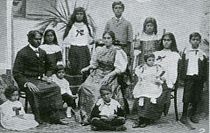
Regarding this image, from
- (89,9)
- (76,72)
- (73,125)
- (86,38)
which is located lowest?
(73,125)

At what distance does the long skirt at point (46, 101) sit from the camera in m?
3.38

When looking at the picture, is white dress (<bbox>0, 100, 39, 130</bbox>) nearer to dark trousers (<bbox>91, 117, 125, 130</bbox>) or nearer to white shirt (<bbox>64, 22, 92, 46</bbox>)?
dark trousers (<bbox>91, 117, 125, 130</bbox>)

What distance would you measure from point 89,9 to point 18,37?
0.55 m

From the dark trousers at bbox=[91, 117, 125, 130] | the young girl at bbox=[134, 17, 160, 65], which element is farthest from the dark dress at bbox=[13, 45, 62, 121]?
the young girl at bbox=[134, 17, 160, 65]

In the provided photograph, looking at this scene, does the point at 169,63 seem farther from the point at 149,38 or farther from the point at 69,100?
the point at 69,100

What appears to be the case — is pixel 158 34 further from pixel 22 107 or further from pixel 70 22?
pixel 22 107

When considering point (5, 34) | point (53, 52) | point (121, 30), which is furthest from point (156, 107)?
point (5, 34)

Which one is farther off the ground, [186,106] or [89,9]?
[89,9]

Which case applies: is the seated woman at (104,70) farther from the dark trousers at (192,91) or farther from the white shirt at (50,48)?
the dark trousers at (192,91)

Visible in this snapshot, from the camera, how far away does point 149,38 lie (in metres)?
3.36

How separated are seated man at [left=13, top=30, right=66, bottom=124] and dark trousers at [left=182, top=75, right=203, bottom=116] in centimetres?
91

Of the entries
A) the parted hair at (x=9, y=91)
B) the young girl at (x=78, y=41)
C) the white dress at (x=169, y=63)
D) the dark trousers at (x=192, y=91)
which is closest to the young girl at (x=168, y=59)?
the white dress at (x=169, y=63)

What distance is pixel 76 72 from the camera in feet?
11.1

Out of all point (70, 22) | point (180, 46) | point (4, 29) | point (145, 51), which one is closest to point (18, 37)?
point (4, 29)
